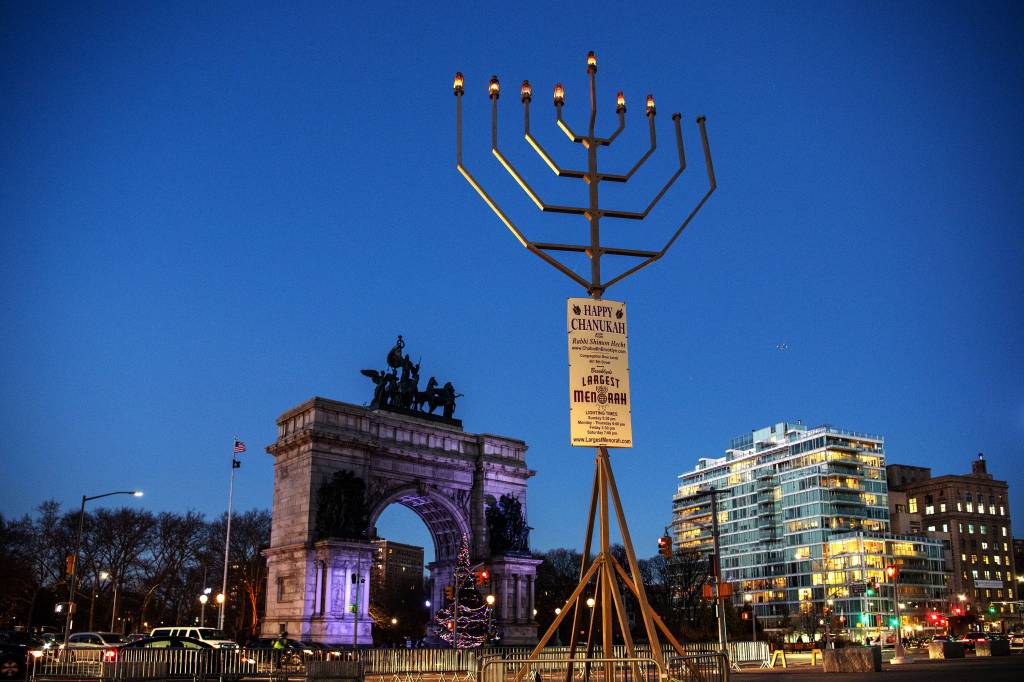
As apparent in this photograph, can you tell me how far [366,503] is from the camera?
52625 millimetres

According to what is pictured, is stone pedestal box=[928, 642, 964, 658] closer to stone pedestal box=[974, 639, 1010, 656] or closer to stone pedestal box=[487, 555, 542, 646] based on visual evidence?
stone pedestal box=[974, 639, 1010, 656]

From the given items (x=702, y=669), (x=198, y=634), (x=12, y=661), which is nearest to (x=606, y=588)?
(x=702, y=669)

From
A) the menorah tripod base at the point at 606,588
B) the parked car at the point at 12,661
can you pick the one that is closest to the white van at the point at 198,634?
the parked car at the point at 12,661

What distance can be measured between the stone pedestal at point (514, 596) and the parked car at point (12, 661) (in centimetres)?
3414

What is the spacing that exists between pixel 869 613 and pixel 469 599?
84.1 meters

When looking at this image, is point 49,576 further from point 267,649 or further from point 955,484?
point 955,484

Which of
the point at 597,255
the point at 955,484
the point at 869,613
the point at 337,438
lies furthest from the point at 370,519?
the point at 955,484

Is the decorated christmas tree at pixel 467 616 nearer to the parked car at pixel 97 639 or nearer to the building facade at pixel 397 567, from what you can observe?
the parked car at pixel 97 639

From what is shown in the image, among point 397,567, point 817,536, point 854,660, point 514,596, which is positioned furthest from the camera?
point 397,567

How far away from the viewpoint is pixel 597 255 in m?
12.2

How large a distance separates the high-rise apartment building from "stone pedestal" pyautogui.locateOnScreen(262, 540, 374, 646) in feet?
252

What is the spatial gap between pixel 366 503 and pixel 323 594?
6624mm

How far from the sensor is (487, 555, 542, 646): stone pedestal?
180ft

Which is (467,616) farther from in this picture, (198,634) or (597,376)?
(597,376)
